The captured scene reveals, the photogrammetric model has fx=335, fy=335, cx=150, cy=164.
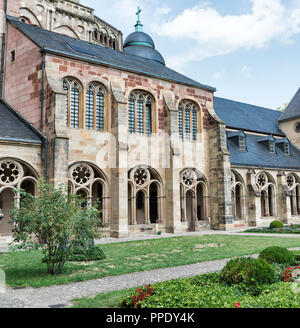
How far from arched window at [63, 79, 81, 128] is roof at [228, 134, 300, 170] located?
547 inches

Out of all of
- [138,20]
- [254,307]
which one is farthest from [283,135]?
[254,307]

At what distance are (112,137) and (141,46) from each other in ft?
73.6

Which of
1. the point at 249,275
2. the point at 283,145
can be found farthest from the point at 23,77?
the point at 283,145

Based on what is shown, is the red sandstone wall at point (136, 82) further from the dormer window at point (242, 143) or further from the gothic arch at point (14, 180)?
the dormer window at point (242, 143)

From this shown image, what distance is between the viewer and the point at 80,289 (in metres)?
8.00

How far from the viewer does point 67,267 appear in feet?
35.6

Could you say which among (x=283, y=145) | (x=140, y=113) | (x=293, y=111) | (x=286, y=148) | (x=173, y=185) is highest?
(x=293, y=111)

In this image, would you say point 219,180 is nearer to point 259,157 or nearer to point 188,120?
point 188,120

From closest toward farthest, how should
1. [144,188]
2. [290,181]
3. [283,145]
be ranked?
[144,188] → [290,181] → [283,145]

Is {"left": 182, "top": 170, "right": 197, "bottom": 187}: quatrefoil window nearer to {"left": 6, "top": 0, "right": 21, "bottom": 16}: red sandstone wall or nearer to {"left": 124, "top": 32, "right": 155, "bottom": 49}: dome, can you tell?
{"left": 6, "top": 0, "right": 21, "bottom": 16}: red sandstone wall

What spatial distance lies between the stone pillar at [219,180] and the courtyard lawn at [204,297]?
16868 millimetres

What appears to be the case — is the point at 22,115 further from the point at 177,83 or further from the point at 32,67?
the point at 177,83

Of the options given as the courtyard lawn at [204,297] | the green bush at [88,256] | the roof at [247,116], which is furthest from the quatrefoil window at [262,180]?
the courtyard lawn at [204,297]

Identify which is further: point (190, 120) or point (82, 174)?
point (190, 120)
